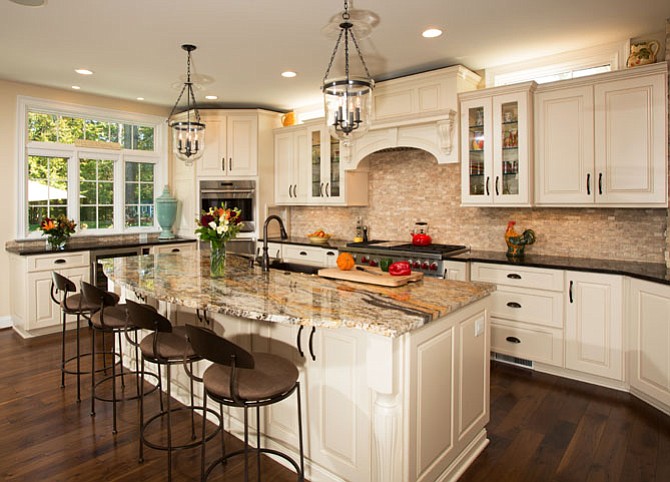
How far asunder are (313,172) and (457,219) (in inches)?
77.6

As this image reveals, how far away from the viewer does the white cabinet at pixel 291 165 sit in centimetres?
593

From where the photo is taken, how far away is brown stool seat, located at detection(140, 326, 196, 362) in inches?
95.4

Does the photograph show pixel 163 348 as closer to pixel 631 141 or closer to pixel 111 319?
pixel 111 319

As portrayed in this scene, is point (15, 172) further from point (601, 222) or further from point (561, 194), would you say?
point (601, 222)

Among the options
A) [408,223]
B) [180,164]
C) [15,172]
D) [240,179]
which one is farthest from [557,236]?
[15,172]

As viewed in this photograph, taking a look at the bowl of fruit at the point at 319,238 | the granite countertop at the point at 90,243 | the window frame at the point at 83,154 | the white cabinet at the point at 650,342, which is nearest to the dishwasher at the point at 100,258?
the granite countertop at the point at 90,243

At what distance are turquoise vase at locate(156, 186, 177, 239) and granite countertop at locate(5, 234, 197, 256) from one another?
137 millimetres

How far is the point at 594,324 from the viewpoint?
3492 millimetres

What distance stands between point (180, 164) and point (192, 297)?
4.59 metres

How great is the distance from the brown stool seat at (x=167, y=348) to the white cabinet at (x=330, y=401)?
0.48 meters

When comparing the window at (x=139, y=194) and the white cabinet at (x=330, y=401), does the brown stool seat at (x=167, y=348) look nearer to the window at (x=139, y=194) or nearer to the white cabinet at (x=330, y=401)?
the white cabinet at (x=330, y=401)

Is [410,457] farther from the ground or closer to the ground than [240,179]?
closer to the ground

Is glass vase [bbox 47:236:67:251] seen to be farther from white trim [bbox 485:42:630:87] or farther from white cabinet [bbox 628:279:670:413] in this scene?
white cabinet [bbox 628:279:670:413]

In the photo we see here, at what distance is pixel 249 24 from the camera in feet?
11.5
